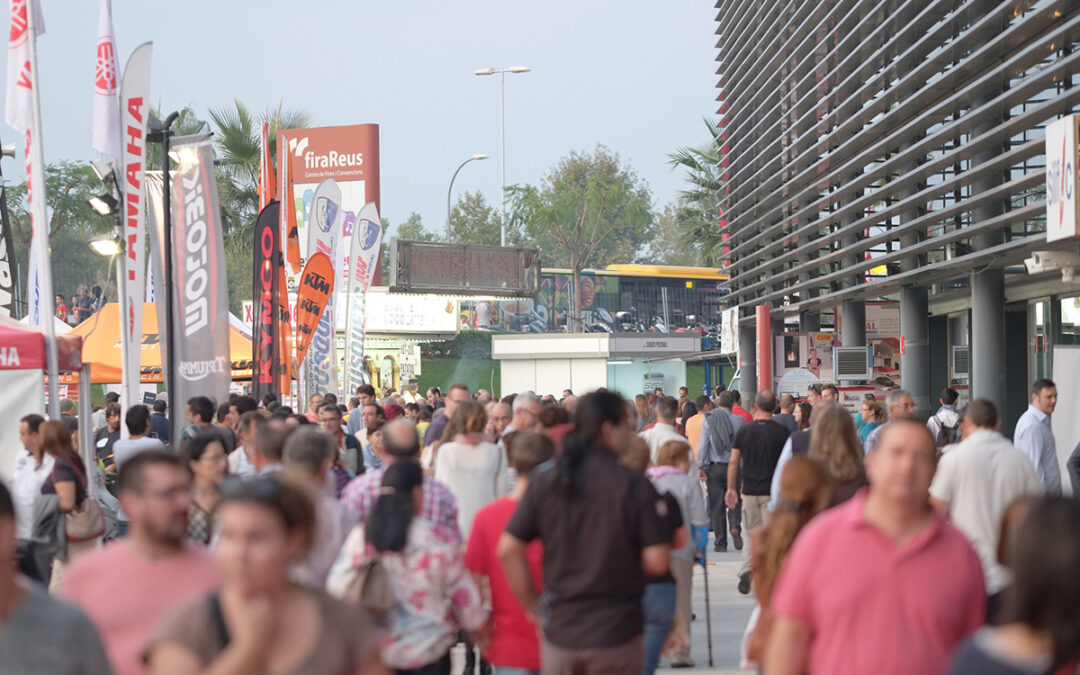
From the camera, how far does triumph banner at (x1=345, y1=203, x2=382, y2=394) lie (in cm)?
2766

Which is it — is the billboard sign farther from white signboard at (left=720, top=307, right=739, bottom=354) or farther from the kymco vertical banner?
the kymco vertical banner

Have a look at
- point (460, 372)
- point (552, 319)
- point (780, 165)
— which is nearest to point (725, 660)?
point (780, 165)

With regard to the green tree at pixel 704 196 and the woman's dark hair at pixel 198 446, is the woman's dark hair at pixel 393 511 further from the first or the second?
the green tree at pixel 704 196

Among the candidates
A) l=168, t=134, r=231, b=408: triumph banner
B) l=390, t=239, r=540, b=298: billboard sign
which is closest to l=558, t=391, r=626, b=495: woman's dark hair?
l=168, t=134, r=231, b=408: triumph banner

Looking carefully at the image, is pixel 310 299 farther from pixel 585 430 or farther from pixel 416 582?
pixel 416 582

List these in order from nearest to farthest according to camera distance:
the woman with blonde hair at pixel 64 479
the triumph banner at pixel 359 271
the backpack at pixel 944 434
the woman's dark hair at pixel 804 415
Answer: the woman with blonde hair at pixel 64 479 → the backpack at pixel 944 434 → the woman's dark hair at pixel 804 415 → the triumph banner at pixel 359 271

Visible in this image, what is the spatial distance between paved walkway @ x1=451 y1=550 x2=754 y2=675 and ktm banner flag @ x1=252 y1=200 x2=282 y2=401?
21.4 feet

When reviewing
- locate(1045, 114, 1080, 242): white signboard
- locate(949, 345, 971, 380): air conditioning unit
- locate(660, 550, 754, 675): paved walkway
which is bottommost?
locate(660, 550, 754, 675): paved walkway

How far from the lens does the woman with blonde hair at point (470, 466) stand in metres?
8.22

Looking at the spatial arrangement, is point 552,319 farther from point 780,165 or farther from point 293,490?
point 293,490

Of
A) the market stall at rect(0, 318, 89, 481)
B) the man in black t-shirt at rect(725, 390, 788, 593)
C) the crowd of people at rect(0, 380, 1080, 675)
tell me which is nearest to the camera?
the crowd of people at rect(0, 380, 1080, 675)

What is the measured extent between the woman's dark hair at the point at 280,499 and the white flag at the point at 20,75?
9611 mm

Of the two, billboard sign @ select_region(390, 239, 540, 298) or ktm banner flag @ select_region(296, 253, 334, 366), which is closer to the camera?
ktm banner flag @ select_region(296, 253, 334, 366)

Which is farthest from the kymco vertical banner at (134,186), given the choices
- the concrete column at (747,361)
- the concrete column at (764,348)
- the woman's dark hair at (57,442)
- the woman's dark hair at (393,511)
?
the concrete column at (747,361)
